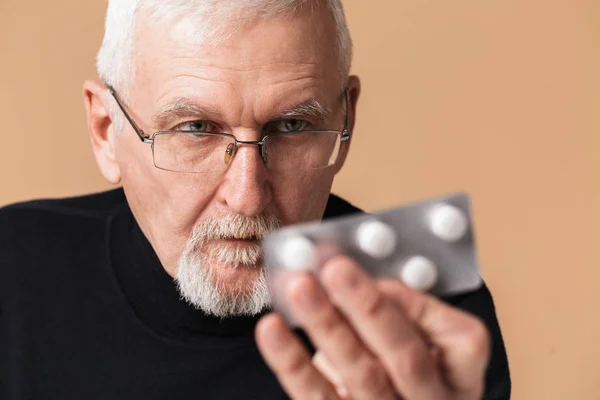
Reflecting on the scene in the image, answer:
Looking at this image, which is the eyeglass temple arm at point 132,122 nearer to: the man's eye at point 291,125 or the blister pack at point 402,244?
the man's eye at point 291,125

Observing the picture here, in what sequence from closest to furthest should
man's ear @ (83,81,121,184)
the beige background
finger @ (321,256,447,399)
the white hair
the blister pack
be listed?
1. finger @ (321,256,447,399)
2. the blister pack
3. the white hair
4. man's ear @ (83,81,121,184)
5. the beige background

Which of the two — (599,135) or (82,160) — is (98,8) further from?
(599,135)

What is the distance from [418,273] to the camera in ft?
3.29

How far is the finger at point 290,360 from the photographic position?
0.91 meters

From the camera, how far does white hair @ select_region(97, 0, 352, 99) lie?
1383 mm

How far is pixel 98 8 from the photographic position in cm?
238

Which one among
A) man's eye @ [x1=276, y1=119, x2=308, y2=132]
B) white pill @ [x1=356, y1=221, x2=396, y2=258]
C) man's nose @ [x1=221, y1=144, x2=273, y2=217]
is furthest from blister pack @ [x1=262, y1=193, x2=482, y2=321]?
man's eye @ [x1=276, y1=119, x2=308, y2=132]

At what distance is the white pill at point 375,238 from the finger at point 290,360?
0.13 m

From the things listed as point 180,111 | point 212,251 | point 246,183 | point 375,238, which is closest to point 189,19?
point 180,111

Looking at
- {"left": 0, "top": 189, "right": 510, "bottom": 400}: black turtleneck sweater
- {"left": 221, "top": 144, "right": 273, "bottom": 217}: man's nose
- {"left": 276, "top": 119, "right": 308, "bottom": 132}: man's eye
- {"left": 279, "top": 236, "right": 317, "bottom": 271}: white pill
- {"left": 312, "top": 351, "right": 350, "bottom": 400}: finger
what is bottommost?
{"left": 0, "top": 189, "right": 510, "bottom": 400}: black turtleneck sweater

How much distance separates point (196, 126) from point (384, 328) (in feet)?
2.22

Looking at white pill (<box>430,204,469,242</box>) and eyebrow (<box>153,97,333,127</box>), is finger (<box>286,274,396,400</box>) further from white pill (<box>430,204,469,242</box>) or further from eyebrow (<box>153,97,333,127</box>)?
eyebrow (<box>153,97,333,127</box>)

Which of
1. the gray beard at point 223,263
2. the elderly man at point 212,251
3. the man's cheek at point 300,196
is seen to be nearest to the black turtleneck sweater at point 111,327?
the elderly man at point 212,251

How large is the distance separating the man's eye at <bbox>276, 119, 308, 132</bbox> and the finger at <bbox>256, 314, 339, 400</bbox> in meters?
0.59
